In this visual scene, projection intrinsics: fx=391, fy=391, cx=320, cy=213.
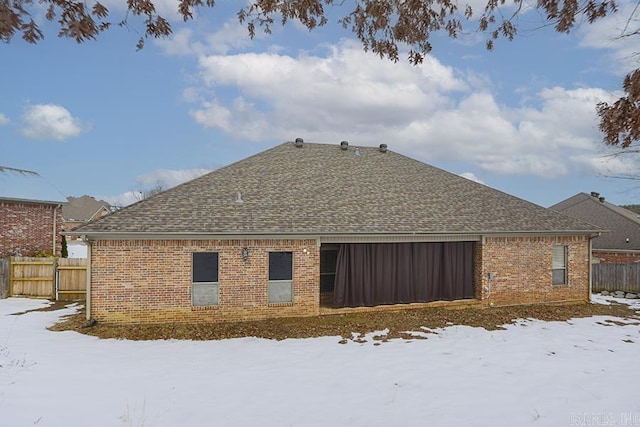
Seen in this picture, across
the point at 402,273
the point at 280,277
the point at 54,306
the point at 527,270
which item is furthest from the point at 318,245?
the point at 54,306

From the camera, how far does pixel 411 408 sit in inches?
264

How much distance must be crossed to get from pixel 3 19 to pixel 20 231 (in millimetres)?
20233

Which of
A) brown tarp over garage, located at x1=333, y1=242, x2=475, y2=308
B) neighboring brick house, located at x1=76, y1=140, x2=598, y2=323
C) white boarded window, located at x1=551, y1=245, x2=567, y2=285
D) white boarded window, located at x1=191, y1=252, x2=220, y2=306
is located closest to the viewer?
neighboring brick house, located at x1=76, y1=140, x2=598, y2=323

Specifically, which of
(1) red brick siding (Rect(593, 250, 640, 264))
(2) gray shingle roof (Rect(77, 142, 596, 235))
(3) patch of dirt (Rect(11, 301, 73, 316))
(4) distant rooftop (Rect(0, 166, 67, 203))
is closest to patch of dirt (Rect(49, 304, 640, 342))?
(3) patch of dirt (Rect(11, 301, 73, 316))

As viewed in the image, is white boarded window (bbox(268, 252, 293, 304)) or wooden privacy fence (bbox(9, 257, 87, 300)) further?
wooden privacy fence (bbox(9, 257, 87, 300))

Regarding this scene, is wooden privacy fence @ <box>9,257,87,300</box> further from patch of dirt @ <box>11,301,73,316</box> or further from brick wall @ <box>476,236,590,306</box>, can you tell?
brick wall @ <box>476,236,590,306</box>

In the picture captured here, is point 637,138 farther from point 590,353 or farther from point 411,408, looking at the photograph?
point 590,353

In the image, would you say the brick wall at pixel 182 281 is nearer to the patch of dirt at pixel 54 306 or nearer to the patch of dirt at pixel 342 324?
the patch of dirt at pixel 342 324

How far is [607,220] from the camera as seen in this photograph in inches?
1163

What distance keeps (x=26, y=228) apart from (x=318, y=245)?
16287mm

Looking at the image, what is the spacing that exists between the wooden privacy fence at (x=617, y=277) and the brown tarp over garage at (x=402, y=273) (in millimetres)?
10129

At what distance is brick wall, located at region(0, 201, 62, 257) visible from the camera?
1880cm

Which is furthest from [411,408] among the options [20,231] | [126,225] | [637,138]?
[20,231]

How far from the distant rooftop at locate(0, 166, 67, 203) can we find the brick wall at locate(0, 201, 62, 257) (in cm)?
43
